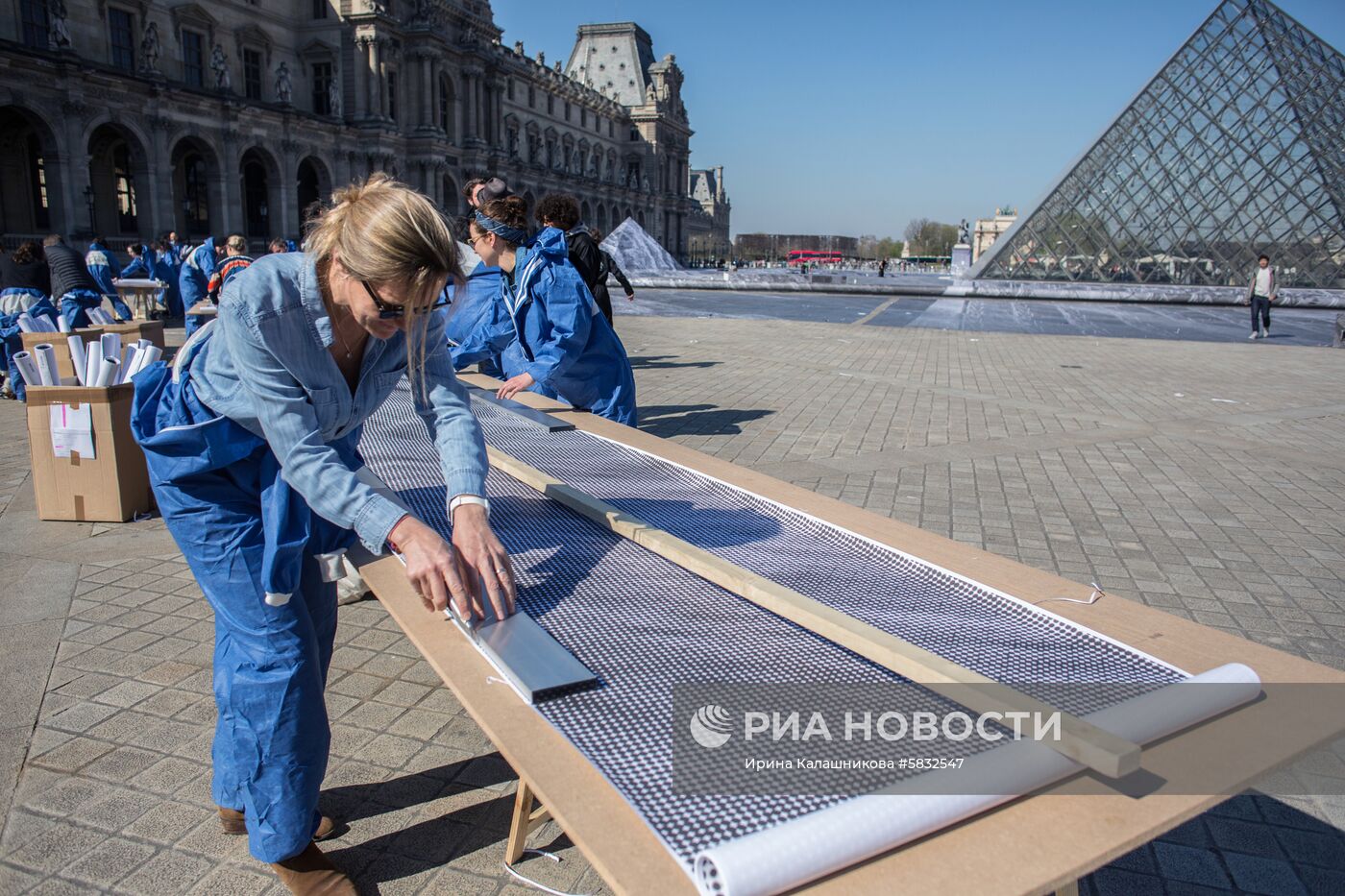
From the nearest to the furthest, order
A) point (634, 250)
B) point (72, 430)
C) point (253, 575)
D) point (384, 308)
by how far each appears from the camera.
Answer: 1. point (384, 308)
2. point (253, 575)
3. point (72, 430)
4. point (634, 250)

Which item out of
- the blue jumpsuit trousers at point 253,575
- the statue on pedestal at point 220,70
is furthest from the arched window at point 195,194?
the blue jumpsuit trousers at point 253,575

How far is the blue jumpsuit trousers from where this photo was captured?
1.88 metres

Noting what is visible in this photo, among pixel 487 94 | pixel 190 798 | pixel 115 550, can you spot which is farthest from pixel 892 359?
pixel 487 94

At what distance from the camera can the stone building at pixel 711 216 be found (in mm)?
128125

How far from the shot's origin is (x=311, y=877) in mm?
2057

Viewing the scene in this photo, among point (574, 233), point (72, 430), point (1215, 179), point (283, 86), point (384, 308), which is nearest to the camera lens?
point (384, 308)

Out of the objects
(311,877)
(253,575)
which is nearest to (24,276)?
(253,575)

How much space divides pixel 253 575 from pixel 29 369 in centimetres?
409

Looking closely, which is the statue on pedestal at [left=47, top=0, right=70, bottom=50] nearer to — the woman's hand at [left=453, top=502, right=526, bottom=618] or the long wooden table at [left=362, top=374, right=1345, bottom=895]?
the woman's hand at [left=453, top=502, right=526, bottom=618]

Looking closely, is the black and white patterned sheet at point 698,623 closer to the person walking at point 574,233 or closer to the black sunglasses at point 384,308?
the black sunglasses at point 384,308

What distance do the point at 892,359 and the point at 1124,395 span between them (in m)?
3.88

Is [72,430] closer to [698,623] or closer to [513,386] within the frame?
[513,386]

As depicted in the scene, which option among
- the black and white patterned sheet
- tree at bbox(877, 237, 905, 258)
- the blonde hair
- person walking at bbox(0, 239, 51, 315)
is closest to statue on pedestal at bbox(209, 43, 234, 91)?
person walking at bbox(0, 239, 51, 315)

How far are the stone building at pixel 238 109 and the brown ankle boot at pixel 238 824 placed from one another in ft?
48.1
